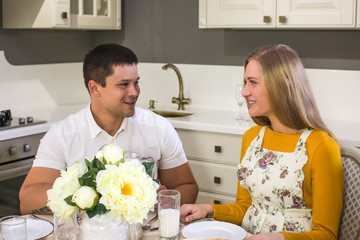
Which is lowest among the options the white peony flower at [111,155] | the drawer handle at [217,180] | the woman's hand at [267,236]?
the drawer handle at [217,180]

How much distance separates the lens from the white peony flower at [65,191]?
1319 mm

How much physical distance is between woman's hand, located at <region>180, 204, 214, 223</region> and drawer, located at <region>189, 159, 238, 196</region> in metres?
1.37

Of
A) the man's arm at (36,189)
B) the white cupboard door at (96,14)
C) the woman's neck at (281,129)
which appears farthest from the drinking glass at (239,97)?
the man's arm at (36,189)

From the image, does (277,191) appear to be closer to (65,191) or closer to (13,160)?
(65,191)

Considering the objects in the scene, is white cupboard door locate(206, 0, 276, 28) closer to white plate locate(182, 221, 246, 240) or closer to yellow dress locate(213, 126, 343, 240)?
yellow dress locate(213, 126, 343, 240)

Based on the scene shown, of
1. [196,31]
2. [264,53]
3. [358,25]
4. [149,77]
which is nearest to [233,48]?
[196,31]

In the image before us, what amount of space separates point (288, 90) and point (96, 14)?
7.57 feet

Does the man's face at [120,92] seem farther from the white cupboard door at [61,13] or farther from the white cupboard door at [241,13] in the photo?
the white cupboard door at [61,13]

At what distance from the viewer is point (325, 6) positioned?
2977 millimetres

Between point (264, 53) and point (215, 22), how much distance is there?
5.02 feet

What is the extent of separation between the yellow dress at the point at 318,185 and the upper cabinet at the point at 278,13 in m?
1.30

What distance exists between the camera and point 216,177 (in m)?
3.21

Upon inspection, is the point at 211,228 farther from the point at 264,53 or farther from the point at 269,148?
the point at 264,53

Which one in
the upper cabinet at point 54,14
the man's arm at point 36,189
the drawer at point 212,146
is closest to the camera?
the man's arm at point 36,189
